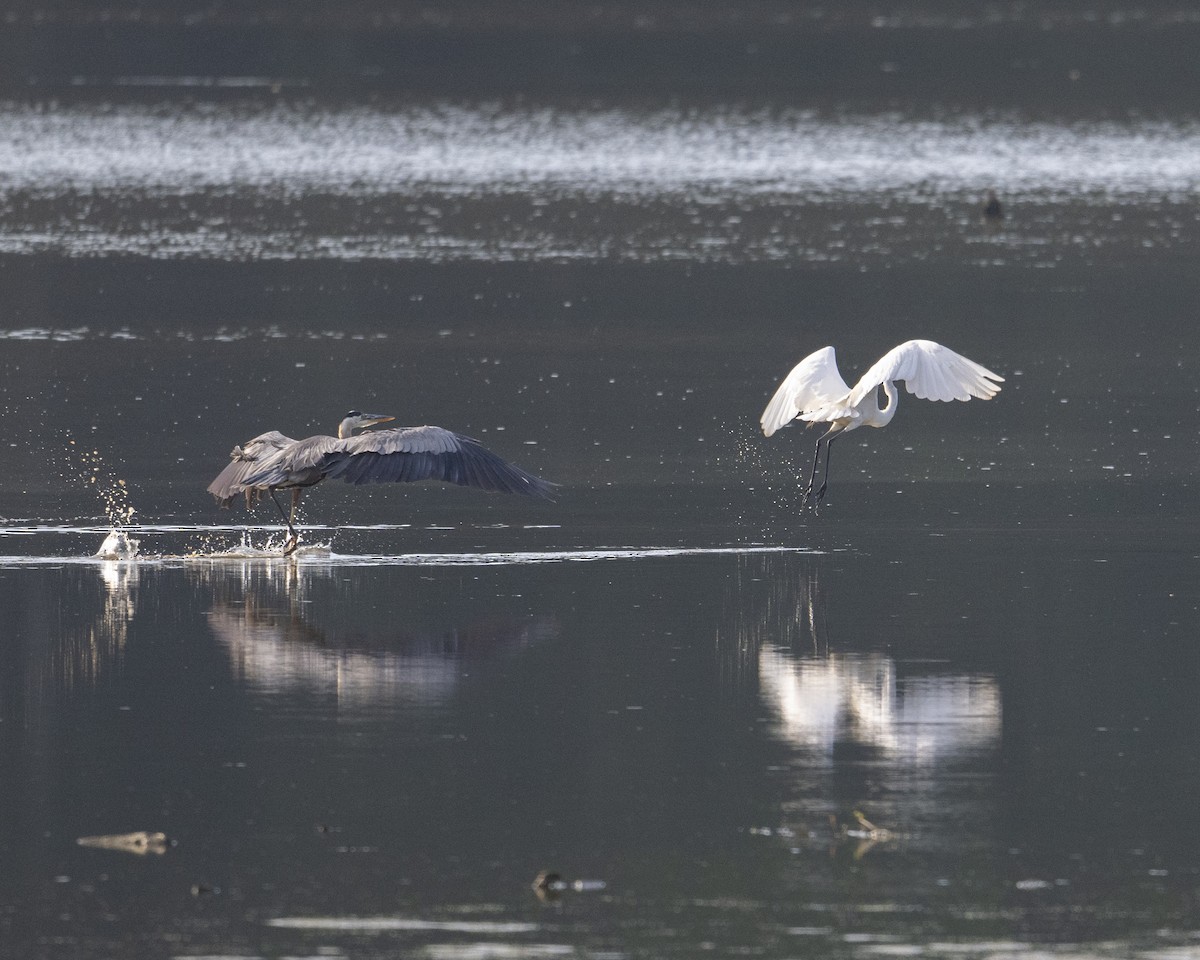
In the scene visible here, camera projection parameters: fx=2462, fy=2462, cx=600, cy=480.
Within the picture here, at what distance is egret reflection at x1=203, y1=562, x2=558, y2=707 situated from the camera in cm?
1112

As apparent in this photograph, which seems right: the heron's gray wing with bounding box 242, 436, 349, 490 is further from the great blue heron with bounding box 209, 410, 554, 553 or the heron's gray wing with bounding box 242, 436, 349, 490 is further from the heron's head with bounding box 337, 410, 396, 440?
the heron's head with bounding box 337, 410, 396, 440

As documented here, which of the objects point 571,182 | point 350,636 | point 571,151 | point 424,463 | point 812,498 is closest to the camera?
point 350,636

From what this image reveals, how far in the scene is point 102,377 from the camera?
21.5 meters

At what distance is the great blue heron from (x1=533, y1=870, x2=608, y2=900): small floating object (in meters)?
5.41

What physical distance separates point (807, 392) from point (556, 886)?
26.1ft

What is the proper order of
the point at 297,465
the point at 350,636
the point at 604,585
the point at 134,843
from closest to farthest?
1. the point at 134,843
2. the point at 350,636
3. the point at 604,585
4. the point at 297,465

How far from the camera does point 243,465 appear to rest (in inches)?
571

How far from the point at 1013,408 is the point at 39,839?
1302 cm

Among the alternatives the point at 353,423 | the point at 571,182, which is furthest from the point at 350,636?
the point at 571,182

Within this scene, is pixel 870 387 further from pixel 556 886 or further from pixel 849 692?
pixel 556 886

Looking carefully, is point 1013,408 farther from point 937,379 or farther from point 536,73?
point 536,73

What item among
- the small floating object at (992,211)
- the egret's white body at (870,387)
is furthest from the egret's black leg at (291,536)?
the small floating object at (992,211)

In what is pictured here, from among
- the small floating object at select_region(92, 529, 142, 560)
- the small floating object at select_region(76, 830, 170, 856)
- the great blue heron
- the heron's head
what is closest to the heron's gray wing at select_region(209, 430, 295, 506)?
the great blue heron

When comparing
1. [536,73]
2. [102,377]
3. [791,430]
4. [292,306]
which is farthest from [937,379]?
[536,73]
